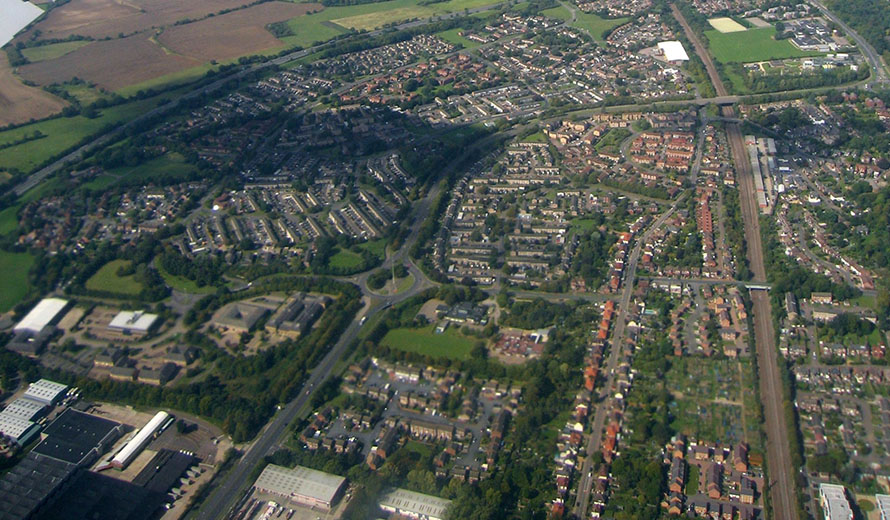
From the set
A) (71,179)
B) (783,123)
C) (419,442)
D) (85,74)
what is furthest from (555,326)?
(85,74)

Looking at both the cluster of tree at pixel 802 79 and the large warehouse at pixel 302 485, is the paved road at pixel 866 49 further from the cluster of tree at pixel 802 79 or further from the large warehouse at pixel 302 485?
the large warehouse at pixel 302 485

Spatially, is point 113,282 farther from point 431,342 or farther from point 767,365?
point 767,365

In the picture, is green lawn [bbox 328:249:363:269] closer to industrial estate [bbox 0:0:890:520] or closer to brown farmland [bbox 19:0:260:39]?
industrial estate [bbox 0:0:890:520]

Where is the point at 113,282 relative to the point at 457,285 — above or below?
above

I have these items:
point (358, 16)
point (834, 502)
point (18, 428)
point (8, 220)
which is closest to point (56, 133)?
point (8, 220)

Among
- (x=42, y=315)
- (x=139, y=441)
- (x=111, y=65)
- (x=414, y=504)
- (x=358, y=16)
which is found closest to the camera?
(x=414, y=504)

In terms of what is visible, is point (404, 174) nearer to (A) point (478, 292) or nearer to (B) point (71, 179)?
(A) point (478, 292)
